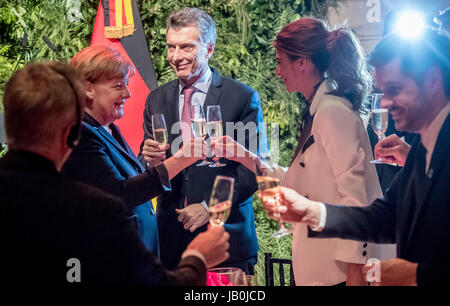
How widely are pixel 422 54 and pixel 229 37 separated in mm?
2815

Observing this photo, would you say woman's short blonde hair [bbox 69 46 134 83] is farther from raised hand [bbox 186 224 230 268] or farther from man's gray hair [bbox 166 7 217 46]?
raised hand [bbox 186 224 230 268]

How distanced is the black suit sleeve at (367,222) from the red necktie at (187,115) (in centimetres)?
124

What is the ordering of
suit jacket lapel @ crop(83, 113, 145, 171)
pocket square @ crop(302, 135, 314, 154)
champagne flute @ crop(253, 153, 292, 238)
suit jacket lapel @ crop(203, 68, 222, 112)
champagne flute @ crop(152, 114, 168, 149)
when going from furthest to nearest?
suit jacket lapel @ crop(203, 68, 222, 112)
champagne flute @ crop(152, 114, 168, 149)
suit jacket lapel @ crop(83, 113, 145, 171)
pocket square @ crop(302, 135, 314, 154)
champagne flute @ crop(253, 153, 292, 238)

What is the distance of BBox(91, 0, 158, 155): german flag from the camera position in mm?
4234

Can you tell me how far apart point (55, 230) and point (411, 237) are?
1.02 m

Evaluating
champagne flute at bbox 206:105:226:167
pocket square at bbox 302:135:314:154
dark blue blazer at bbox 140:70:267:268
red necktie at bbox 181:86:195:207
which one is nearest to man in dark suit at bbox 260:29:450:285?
pocket square at bbox 302:135:314:154

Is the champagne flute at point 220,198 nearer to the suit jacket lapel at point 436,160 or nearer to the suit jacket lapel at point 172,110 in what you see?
the suit jacket lapel at point 436,160

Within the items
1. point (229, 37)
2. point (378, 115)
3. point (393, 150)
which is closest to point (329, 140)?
point (393, 150)

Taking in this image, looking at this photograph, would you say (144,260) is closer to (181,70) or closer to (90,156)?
(90,156)

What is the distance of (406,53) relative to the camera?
1682 mm

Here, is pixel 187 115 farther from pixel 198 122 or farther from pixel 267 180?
pixel 267 180

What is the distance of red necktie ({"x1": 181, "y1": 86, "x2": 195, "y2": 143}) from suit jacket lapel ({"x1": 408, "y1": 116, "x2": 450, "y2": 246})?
1551 mm

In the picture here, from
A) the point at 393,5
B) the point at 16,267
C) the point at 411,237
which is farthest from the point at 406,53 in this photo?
the point at 393,5

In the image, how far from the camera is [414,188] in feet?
5.55
